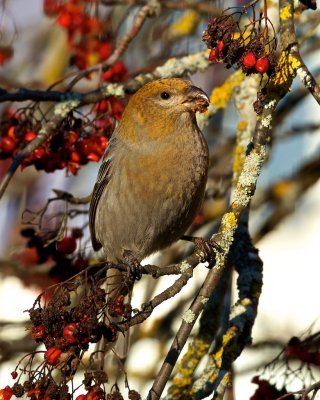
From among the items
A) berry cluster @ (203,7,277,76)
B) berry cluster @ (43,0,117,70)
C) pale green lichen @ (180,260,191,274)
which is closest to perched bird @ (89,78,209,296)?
berry cluster @ (43,0,117,70)

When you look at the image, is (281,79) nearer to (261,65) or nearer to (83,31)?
(261,65)

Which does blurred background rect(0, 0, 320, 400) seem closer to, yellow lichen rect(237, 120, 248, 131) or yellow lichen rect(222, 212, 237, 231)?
yellow lichen rect(237, 120, 248, 131)

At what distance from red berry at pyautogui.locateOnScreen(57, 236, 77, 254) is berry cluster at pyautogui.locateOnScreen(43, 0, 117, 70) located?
1082 millimetres

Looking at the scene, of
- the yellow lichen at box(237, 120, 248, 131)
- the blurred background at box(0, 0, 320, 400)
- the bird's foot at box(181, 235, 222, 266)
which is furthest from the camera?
the blurred background at box(0, 0, 320, 400)

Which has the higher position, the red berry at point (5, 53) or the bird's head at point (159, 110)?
the red berry at point (5, 53)

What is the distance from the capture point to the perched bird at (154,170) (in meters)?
3.92

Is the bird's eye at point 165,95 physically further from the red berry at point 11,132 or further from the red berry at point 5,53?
the red berry at point 5,53

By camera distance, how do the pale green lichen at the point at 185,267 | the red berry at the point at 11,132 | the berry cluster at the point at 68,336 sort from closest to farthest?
the berry cluster at the point at 68,336 < the pale green lichen at the point at 185,267 < the red berry at the point at 11,132

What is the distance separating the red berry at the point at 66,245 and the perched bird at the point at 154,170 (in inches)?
7.9

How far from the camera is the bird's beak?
3781 mm

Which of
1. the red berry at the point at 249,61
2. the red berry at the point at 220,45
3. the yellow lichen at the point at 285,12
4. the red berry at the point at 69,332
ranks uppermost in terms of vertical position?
the yellow lichen at the point at 285,12

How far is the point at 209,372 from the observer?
343cm

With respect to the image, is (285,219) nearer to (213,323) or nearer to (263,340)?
(263,340)

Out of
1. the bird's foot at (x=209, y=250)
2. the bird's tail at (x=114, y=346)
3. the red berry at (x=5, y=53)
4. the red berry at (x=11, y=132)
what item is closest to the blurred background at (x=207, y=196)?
the red berry at (x=5, y=53)
